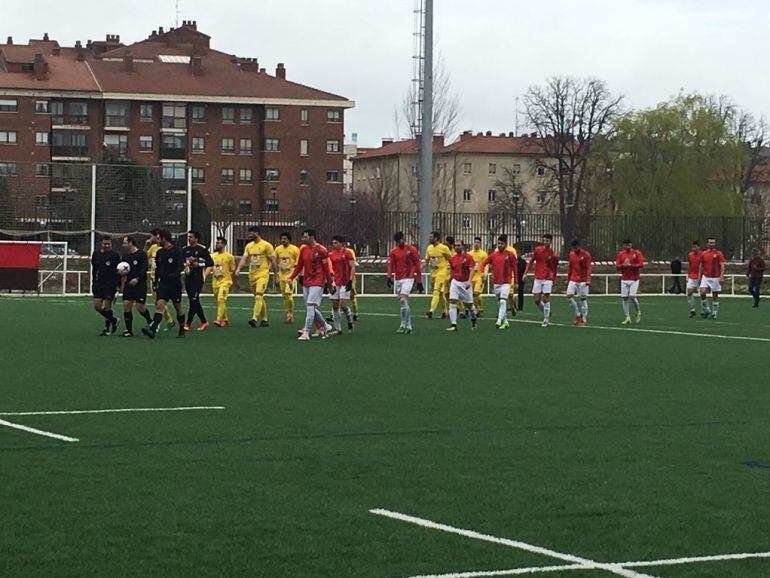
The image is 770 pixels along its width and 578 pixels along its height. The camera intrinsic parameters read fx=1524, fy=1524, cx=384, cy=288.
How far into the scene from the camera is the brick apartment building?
348 feet

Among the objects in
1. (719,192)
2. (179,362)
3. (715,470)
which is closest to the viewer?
(715,470)

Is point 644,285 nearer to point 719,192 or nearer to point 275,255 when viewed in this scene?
point 275,255

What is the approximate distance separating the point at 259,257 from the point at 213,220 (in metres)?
24.1

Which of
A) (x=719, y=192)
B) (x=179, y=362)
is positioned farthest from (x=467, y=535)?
(x=719, y=192)

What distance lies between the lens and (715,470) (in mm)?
10836

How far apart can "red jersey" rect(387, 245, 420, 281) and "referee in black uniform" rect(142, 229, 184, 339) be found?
5.30 metres

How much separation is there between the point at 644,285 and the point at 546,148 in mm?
36725

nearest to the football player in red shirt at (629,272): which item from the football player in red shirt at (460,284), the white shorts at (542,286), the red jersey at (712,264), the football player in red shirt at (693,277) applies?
the white shorts at (542,286)

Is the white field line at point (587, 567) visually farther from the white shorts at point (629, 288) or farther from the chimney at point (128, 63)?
the chimney at point (128, 63)

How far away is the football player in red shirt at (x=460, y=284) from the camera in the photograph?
96.5ft

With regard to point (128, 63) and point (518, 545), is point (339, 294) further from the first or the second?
point (128, 63)

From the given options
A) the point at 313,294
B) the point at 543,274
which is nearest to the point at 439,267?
the point at 543,274

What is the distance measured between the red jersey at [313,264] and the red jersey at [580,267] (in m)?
8.32

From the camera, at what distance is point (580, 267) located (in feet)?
108
